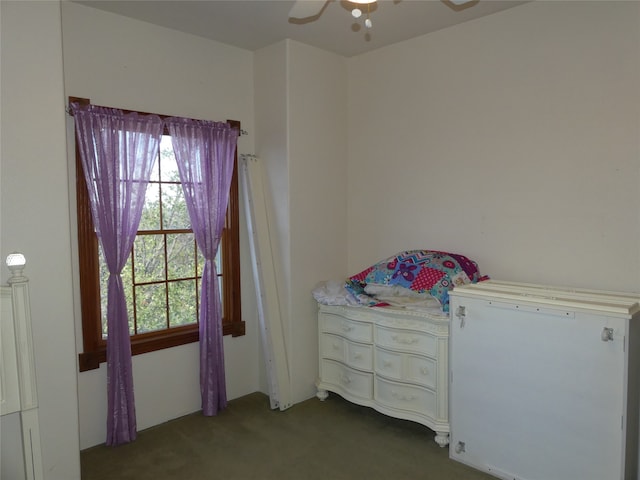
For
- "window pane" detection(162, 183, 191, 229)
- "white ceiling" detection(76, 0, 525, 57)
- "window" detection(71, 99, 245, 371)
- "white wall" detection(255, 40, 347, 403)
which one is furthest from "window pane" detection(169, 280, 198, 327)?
"white ceiling" detection(76, 0, 525, 57)

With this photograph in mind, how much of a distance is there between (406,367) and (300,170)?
164 cm

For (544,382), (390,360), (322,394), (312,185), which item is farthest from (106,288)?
(544,382)

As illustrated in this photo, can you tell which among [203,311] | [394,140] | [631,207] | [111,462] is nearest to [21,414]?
[111,462]

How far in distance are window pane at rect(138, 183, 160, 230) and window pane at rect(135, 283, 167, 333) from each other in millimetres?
423

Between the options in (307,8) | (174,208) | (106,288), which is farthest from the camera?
(174,208)

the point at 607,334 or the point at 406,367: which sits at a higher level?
the point at 607,334

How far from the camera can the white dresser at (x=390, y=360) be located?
2957 millimetres

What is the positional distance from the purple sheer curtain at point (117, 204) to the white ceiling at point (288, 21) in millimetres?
679

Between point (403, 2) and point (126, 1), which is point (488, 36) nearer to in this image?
point (403, 2)

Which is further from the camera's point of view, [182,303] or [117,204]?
[182,303]

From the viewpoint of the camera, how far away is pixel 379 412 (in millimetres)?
3371

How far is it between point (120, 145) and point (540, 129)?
2.65 m

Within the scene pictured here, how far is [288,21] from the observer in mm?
3174

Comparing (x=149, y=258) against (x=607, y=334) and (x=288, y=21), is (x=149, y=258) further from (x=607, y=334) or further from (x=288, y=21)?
(x=607, y=334)
